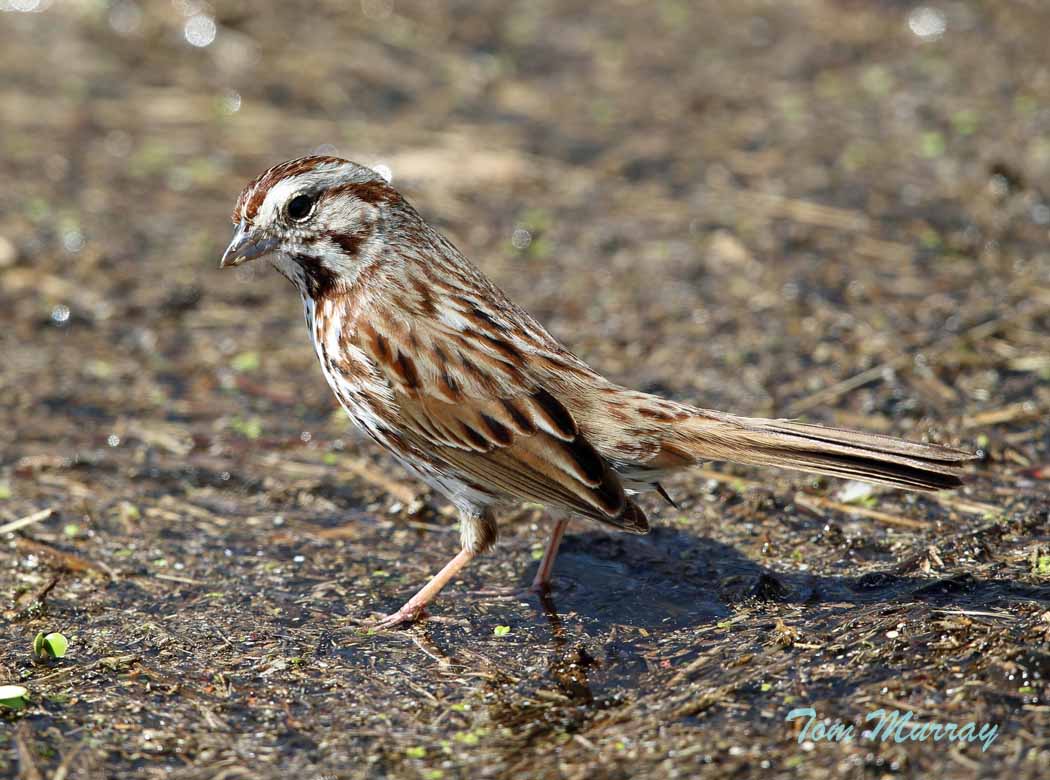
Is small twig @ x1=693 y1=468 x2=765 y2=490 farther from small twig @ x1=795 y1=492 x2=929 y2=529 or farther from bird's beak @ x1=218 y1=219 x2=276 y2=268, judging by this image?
bird's beak @ x1=218 y1=219 x2=276 y2=268

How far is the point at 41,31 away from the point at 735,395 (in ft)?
22.5

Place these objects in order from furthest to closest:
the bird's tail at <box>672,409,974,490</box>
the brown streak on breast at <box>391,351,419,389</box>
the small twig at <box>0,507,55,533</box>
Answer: the small twig at <box>0,507,55,533</box> < the brown streak on breast at <box>391,351,419,389</box> < the bird's tail at <box>672,409,974,490</box>

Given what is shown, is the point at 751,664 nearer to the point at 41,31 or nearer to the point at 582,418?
the point at 582,418

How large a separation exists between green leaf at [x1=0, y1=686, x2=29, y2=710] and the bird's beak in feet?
5.35

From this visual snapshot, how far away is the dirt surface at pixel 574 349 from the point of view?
4.16 m

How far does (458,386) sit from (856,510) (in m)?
1.78

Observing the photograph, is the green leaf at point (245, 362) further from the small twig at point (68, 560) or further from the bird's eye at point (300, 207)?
the bird's eye at point (300, 207)

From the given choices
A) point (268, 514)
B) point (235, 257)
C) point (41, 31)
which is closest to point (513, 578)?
point (268, 514)

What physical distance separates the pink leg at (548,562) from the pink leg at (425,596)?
276 mm

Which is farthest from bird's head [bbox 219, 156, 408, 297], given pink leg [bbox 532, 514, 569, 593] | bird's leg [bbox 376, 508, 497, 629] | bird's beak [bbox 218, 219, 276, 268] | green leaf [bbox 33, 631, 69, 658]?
green leaf [bbox 33, 631, 69, 658]

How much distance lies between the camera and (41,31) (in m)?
10.5

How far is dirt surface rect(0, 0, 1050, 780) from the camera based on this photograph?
4164 mm

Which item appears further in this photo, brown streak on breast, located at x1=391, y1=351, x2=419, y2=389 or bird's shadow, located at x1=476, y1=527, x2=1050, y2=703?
brown streak on breast, located at x1=391, y1=351, x2=419, y2=389

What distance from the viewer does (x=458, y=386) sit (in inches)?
187
